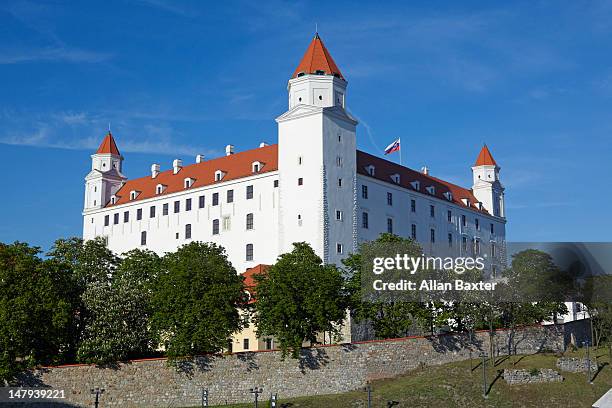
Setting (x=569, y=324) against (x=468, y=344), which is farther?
(x=569, y=324)

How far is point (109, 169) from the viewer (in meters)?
108

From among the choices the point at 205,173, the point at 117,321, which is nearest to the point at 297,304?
the point at 117,321

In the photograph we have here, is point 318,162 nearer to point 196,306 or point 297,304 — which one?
point 297,304

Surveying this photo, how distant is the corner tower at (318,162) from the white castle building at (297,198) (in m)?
0.10

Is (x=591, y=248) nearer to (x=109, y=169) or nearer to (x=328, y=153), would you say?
(x=328, y=153)

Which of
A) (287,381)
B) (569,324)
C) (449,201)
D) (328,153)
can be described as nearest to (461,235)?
(449,201)

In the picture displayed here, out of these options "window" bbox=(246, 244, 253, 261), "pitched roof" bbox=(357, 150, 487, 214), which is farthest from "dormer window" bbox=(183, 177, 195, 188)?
"pitched roof" bbox=(357, 150, 487, 214)

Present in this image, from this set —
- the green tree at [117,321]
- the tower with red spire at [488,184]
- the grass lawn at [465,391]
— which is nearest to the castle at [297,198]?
the tower with red spire at [488,184]

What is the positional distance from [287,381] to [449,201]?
172ft

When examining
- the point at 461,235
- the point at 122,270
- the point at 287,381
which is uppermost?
the point at 461,235

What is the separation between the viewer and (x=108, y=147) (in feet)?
356

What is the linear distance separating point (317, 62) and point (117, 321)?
122 ft

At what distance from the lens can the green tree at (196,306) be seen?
56.2 m

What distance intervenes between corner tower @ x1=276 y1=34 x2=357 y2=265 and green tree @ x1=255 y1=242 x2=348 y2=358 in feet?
59.6
